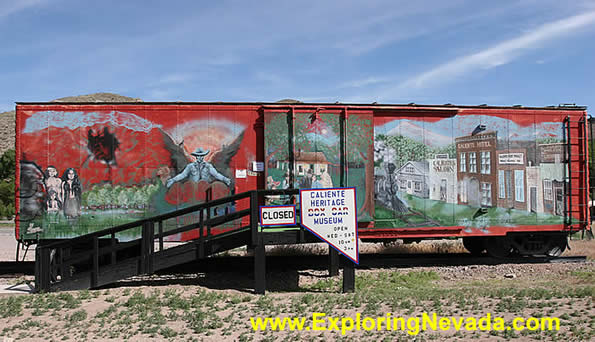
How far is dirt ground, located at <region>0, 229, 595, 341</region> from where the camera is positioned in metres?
6.56

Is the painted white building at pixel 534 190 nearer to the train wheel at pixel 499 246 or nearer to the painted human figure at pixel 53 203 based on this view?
the train wheel at pixel 499 246

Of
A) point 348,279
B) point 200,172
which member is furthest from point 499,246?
point 200,172

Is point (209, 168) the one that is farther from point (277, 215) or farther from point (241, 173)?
point (277, 215)

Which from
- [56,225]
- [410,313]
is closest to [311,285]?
[410,313]

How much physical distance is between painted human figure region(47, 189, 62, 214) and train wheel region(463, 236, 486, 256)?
10538 mm

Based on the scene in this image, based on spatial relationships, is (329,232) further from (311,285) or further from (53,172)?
(53,172)

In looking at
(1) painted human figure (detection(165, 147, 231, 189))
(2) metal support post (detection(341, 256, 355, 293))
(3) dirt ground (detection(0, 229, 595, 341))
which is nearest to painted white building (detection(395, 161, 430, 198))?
(3) dirt ground (detection(0, 229, 595, 341))

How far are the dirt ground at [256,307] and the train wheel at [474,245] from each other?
9.59 ft

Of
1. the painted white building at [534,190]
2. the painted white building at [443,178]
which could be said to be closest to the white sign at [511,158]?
the painted white building at [534,190]

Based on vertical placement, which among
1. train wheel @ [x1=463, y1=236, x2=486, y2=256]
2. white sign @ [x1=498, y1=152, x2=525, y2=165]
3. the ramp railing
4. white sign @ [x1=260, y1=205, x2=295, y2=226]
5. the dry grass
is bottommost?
the dry grass

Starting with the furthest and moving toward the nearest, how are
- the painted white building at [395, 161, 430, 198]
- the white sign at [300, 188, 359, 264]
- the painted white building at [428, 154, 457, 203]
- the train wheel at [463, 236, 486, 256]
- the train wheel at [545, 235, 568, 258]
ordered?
the train wheel at [463, 236, 486, 256]
the train wheel at [545, 235, 568, 258]
the painted white building at [428, 154, 457, 203]
the painted white building at [395, 161, 430, 198]
the white sign at [300, 188, 359, 264]

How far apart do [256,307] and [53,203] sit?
18.8 feet

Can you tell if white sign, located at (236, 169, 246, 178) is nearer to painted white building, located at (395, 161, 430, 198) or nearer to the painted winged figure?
the painted winged figure

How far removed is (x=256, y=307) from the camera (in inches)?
311
